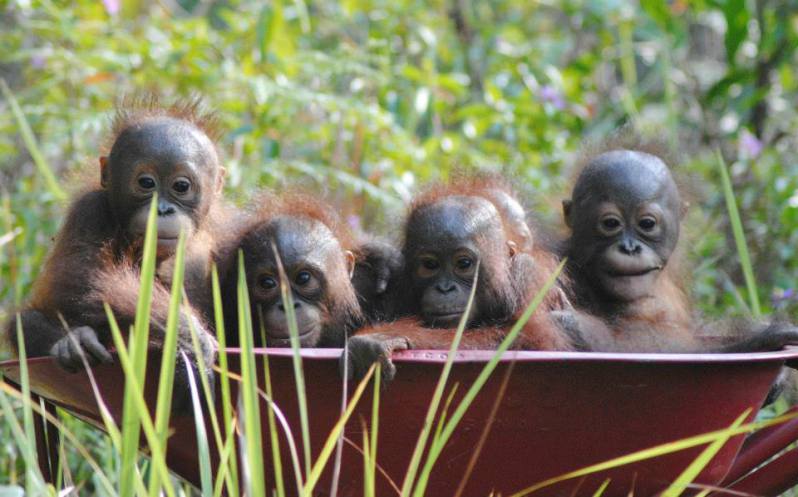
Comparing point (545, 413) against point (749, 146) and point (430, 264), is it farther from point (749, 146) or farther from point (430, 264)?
point (749, 146)

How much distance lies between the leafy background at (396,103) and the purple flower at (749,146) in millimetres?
11

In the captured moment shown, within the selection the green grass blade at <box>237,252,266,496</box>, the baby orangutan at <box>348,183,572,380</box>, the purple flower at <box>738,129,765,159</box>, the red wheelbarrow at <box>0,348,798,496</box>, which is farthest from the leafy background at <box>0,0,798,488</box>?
the green grass blade at <box>237,252,266,496</box>

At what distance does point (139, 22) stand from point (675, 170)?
11.8 feet

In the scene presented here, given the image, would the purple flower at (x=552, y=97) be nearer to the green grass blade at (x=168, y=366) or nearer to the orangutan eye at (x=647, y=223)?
the orangutan eye at (x=647, y=223)

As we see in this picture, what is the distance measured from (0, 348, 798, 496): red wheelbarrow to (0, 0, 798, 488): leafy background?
122cm

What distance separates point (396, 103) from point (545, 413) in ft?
9.73

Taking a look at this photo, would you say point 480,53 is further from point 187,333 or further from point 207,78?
point 187,333

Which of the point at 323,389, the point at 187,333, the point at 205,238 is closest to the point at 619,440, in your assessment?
the point at 323,389

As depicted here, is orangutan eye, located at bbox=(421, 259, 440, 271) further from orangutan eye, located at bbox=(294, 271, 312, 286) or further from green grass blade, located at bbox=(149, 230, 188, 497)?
green grass blade, located at bbox=(149, 230, 188, 497)

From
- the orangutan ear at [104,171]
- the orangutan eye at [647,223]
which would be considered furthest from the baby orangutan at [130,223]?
the orangutan eye at [647,223]

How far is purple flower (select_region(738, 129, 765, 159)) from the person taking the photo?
486cm

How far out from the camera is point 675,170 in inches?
122

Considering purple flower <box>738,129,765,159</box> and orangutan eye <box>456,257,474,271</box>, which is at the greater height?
purple flower <box>738,129,765,159</box>

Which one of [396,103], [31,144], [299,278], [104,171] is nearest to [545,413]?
[299,278]
